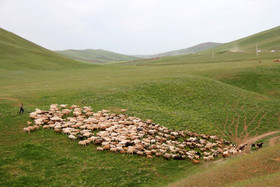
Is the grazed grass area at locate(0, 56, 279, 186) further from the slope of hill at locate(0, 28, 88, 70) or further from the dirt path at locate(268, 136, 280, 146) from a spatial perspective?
the slope of hill at locate(0, 28, 88, 70)

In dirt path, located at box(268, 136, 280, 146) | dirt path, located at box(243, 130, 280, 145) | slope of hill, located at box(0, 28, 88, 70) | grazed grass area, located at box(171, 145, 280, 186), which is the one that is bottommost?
dirt path, located at box(243, 130, 280, 145)

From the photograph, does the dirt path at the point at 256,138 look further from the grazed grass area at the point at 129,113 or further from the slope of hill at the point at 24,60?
the slope of hill at the point at 24,60

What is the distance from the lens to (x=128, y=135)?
68.3 feet

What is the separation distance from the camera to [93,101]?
32.3 metres

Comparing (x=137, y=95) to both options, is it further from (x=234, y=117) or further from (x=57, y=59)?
(x=57, y=59)

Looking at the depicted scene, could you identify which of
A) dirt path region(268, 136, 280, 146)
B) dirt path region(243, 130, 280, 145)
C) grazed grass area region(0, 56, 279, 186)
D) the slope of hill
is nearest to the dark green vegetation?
grazed grass area region(0, 56, 279, 186)

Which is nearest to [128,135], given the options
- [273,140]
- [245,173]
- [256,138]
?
[245,173]

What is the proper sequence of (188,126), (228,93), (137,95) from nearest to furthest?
1. (188,126)
2. (137,95)
3. (228,93)

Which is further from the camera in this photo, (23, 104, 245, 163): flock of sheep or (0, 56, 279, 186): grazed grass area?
(23, 104, 245, 163): flock of sheep

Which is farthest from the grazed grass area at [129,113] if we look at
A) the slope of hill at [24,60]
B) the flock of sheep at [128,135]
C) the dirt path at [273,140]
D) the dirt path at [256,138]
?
the slope of hill at [24,60]

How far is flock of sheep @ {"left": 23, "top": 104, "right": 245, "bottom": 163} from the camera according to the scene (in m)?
19.1

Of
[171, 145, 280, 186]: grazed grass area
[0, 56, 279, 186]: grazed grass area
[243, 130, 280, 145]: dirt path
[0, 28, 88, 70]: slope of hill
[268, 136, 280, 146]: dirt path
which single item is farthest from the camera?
[0, 28, 88, 70]: slope of hill

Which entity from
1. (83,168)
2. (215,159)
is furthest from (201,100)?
(83,168)

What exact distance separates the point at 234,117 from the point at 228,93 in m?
9.46
